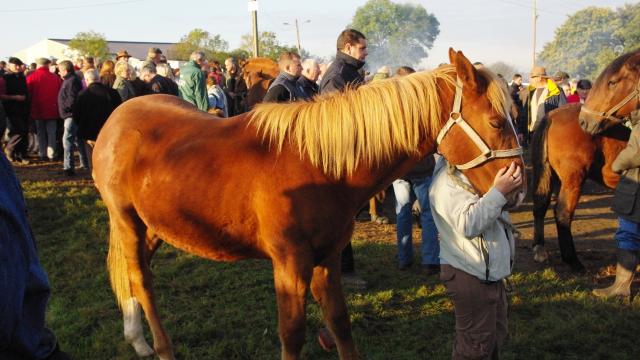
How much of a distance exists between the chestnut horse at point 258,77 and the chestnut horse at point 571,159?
4.39m

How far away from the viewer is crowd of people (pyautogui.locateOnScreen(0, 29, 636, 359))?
264 centimetres

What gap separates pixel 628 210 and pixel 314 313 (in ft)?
9.34

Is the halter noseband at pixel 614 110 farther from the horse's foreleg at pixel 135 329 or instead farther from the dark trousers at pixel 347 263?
the horse's foreleg at pixel 135 329

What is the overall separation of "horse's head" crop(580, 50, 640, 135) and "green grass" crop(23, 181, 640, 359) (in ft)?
5.42

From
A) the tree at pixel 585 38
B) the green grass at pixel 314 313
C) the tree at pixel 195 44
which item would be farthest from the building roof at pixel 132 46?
the tree at pixel 585 38

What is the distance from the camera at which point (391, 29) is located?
11494 centimetres

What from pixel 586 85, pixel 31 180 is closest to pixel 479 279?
pixel 31 180

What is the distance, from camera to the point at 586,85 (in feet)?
37.0

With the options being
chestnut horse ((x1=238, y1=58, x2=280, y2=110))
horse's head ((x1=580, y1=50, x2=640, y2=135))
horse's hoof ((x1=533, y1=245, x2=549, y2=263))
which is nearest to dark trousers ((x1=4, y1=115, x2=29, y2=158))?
chestnut horse ((x1=238, y1=58, x2=280, y2=110))

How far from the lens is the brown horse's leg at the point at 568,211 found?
5.51 m

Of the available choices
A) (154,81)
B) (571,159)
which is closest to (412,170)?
(571,159)

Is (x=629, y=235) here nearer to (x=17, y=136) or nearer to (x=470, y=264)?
(x=470, y=264)

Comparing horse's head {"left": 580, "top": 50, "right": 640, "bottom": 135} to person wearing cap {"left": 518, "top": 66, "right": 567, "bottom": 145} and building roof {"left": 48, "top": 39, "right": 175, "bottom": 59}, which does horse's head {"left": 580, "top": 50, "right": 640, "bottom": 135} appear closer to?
person wearing cap {"left": 518, "top": 66, "right": 567, "bottom": 145}

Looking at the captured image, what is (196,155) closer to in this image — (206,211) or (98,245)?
(206,211)
